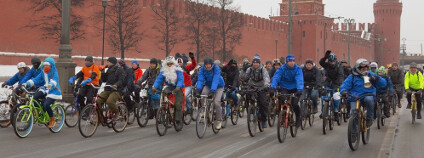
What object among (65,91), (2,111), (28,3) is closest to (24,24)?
(28,3)

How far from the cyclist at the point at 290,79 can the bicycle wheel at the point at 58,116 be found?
3.92 m

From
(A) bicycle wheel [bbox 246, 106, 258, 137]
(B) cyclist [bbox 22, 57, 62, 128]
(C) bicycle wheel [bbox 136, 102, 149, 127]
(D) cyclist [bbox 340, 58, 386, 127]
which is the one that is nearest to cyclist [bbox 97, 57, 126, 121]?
(B) cyclist [bbox 22, 57, 62, 128]

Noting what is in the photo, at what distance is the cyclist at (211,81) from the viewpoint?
32.4ft

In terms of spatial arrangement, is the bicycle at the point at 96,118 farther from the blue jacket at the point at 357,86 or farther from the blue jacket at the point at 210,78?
the blue jacket at the point at 357,86

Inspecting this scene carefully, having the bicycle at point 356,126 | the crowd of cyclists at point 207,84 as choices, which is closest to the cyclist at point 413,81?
the crowd of cyclists at point 207,84

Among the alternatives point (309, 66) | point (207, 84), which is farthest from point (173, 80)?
point (309, 66)

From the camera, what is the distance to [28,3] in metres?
30.7

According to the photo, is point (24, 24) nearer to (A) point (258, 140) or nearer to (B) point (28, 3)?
(B) point (28, 3)

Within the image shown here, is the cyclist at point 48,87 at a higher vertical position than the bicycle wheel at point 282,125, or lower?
higher

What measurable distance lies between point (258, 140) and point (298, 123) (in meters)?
0.99

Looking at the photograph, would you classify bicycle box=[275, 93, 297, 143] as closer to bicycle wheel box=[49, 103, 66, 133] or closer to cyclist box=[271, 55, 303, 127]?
cyclist box=[271, 55, 303, 127]

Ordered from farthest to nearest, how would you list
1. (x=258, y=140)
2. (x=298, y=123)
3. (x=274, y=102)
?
(x=274, y=102), (x=298, y=123), (x=258, y=140)

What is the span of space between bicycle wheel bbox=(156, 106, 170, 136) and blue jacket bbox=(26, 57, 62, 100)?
6.18ft

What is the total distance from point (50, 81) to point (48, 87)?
12.8 inches
